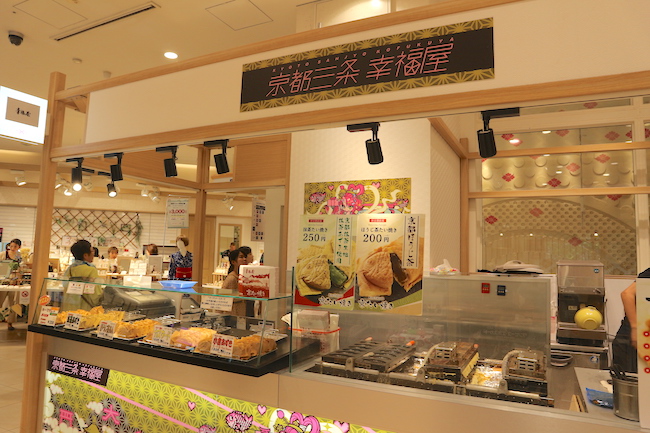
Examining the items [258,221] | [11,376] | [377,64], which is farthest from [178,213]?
[377,64]

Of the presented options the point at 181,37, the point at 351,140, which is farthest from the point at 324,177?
the point at 181,37

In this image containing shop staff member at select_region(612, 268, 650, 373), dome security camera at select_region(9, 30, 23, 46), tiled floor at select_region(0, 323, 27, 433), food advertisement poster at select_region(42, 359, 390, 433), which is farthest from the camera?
dome security camera at select_region(9, 30, 23, 46)

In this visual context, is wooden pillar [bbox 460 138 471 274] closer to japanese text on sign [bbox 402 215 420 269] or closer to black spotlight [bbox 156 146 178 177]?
japanese text on sign [bbox 402 215 420 269]

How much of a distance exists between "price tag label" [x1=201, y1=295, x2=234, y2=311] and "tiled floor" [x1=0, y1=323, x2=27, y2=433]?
9.52 ft

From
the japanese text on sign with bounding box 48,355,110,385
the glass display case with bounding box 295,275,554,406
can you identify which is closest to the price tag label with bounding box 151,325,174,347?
the japanese text on sign with bounding box 48,355,110,385

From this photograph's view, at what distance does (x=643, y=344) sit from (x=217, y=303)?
174cm

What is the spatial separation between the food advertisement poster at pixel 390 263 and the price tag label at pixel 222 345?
0.69 m

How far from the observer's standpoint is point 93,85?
3.06 metres

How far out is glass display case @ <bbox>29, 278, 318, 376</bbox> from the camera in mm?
2057

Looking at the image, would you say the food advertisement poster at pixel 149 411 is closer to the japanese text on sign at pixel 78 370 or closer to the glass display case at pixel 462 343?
the japanese text on sign at pixel 78 370

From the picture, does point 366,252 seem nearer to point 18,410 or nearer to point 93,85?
point 93,85

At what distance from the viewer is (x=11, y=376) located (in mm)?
5285

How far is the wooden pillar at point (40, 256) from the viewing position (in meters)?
2.96

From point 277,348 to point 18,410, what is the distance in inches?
143
